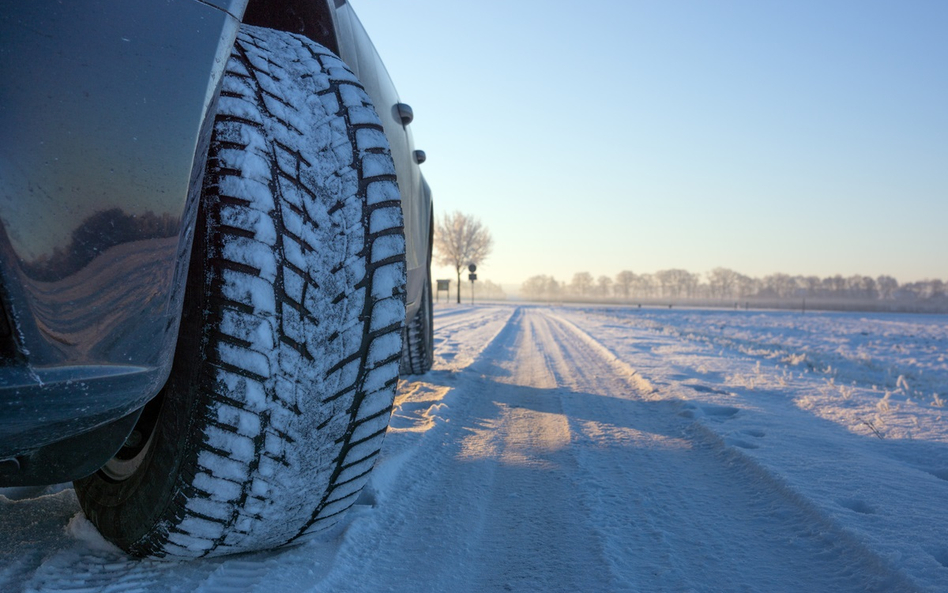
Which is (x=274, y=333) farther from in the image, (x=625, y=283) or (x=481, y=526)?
(x=625, y=283)

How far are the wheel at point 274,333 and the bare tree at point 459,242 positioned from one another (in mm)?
38911

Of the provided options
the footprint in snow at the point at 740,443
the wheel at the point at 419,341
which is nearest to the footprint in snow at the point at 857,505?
the footprint in snow at the point at 740,443

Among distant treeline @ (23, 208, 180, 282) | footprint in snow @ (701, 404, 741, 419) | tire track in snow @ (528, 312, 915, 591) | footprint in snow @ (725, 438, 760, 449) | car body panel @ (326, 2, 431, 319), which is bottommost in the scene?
tire track in snow @ (528, 312, 915, 591)

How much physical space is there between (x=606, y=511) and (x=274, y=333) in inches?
49.7

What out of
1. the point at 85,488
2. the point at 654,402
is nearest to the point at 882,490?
the point at 654,402

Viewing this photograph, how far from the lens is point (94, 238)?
873 mm

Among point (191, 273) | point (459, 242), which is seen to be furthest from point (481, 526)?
point (459, 242)

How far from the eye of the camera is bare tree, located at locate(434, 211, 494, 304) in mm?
42906

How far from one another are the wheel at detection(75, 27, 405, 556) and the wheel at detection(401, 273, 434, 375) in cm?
277

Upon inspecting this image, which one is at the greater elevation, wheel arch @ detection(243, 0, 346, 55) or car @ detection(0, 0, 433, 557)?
wheel arch @ detection(243, 0, 346, 55)

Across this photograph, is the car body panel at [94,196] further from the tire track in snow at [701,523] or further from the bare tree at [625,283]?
the bare tree at [625,283]

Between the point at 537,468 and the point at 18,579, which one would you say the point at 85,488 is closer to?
the point at 18,579

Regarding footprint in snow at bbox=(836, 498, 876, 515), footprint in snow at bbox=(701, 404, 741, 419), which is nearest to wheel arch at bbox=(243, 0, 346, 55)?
footprint in snow at bbox=(836, 498, 876, 515)

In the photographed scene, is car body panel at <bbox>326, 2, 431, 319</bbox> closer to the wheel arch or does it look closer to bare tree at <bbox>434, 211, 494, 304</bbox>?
the wheel arch
